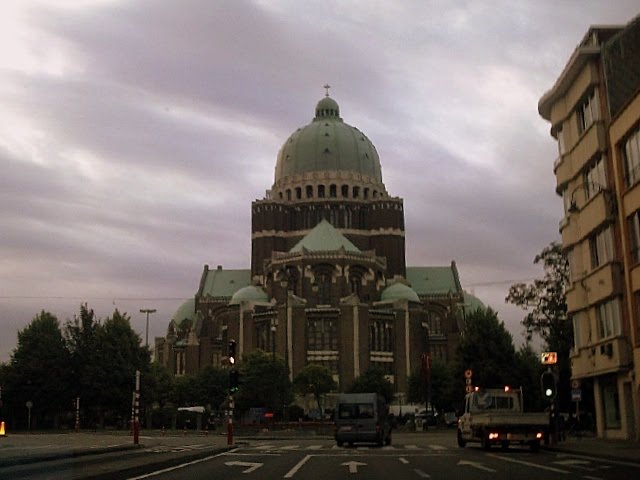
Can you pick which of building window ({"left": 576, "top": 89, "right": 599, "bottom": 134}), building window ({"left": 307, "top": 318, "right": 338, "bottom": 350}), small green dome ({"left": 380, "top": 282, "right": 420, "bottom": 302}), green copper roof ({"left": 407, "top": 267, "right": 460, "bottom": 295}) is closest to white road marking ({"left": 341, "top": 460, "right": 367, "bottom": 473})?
building window ({"left": 576, "top": 89, "right": 599, "bottom": 134})

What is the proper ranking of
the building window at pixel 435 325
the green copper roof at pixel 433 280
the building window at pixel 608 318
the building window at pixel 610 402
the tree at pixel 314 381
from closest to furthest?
1. the building window at pixel 608 318
2. the building window at pixel 610 402
3. the tree at pixel 314 381
4. the building window at pixel 435 325
5. the green copper roof at pixel 433 280

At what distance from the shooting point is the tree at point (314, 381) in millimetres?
87938

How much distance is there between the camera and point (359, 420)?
35188 mm

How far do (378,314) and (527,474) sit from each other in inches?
3301

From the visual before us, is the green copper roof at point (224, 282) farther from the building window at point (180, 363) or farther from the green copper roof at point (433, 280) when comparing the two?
the green copper roof at point (433, 280)

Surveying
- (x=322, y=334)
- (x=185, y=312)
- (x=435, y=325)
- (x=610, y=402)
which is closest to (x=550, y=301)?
(x=610, y=402)

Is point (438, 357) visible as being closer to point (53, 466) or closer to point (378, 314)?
point (378, 314)

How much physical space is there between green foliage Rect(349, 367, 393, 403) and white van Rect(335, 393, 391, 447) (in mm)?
52072

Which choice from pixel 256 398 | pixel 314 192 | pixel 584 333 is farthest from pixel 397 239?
pixel 584 333

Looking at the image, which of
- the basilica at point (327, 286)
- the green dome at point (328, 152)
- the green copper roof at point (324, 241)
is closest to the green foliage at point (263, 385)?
the basilica at point (327, 286)

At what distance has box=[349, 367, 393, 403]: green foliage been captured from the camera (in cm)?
8831

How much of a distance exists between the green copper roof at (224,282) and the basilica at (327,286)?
0.15 meters

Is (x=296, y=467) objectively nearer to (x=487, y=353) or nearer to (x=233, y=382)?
(x=233, y=382)

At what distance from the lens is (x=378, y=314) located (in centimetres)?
10088
